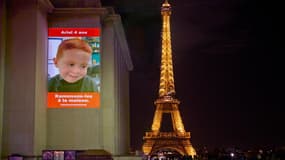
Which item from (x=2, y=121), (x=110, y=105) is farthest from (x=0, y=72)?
(x=110, y=105)

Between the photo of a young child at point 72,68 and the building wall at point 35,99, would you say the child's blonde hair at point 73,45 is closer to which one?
the photo of a young child at point 72,68

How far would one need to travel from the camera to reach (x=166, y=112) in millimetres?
84750

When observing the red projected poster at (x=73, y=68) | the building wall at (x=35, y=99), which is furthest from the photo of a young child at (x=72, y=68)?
the building wall at (x=35, y=99)

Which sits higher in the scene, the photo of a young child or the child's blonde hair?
the child's blonde hair

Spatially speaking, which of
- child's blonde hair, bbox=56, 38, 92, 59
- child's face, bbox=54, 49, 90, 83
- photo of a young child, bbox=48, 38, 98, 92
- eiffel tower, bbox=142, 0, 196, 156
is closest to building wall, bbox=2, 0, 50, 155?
photo of a young child, bbox=48, 38, 98, 92

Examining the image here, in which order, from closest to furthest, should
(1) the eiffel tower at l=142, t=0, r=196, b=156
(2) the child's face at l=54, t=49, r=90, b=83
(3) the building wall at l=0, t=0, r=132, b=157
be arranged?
(3) the building wall at l=0, t=0, r=132, b=157 < (2) the child's face at l=54, t=49, r=90, b=83 < (1) the eiffel tower at l=142, t=0, r=196, b=156

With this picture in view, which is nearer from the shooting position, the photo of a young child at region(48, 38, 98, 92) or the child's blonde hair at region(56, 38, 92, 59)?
the photo of a young child at region(48, 38, 98, 92)

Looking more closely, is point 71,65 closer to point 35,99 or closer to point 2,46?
point 35,99

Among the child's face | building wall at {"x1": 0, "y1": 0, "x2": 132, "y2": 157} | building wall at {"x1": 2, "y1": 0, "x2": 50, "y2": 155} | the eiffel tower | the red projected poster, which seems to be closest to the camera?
building wall at {"x1": 2, "y1": 0, "x2": 50, "y2": 155}

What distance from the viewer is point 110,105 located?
40.2m

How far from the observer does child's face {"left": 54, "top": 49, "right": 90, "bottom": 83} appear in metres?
37.3

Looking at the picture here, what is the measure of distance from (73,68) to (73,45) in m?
1.55

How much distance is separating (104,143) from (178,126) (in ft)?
141

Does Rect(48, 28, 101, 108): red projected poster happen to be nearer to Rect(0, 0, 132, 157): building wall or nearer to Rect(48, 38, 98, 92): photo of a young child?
Rect(48, 38, 98, 92): photo of a young child
